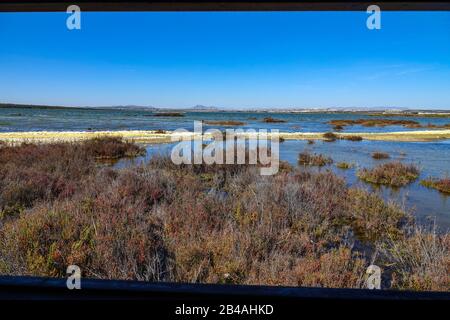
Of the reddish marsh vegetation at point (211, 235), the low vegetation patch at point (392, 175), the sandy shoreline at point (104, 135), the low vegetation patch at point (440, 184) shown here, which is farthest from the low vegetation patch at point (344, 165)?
the sandy shoreline at point (104, 135)

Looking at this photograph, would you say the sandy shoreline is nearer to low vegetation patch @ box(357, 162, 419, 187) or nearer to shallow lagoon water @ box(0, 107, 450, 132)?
shallow lagoon water @ box(0, 107, 450, 132)

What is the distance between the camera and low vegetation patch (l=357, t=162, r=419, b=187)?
10.4 m

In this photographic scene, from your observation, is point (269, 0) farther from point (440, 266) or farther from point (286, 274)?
point (440, 266)

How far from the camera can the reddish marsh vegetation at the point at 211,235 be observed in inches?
149

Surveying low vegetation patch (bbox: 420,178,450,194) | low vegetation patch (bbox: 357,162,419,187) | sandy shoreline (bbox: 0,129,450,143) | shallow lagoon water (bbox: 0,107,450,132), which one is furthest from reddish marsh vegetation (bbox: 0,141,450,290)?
shallow lagoon water (bbox: 0,107,450,132)

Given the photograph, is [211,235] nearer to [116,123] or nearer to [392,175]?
[392,175]

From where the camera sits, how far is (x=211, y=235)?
477 cm

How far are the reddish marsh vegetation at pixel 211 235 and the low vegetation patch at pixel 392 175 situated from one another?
3215mm

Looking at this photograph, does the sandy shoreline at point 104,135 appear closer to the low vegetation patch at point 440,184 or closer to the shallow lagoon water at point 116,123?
the shallow lagoon water at point 116,123

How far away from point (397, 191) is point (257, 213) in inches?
232

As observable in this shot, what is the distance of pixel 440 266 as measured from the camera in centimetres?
378

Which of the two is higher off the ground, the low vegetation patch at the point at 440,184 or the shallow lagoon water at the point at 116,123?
the shallow lagoon water at the point at 116,123

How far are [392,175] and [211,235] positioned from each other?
810 centimetres
